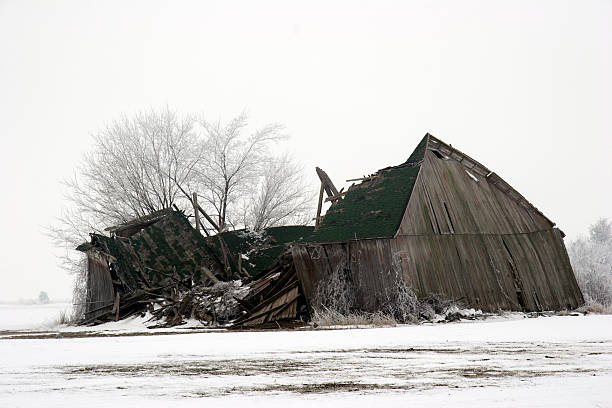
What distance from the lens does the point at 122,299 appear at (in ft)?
81.9

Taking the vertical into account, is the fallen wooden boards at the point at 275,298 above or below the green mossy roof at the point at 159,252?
below

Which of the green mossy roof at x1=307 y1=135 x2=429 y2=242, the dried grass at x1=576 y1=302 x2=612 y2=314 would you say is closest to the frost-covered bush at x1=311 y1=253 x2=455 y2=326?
the green mossy roof at x1=307 y1=135 x2=429 y2=242

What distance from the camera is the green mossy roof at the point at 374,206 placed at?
20.9 m

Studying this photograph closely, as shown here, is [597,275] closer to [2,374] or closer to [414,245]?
[414,245]

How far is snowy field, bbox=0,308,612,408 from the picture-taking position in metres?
6.20

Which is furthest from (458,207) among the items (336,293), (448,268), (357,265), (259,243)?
(259,243)

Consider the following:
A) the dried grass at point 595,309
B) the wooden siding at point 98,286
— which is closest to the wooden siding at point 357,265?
the dried grass at point 595,309

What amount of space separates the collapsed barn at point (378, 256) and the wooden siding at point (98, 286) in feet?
0.15

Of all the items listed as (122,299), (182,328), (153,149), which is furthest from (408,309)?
(153,149)

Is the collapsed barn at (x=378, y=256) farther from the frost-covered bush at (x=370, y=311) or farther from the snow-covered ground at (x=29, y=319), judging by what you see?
the snow-covered ground at (x=29, y=319)

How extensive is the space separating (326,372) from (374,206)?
46.4 ft

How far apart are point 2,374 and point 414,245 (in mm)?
14015

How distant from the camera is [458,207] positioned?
23.0m

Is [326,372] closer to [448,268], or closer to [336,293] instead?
[336,293]
